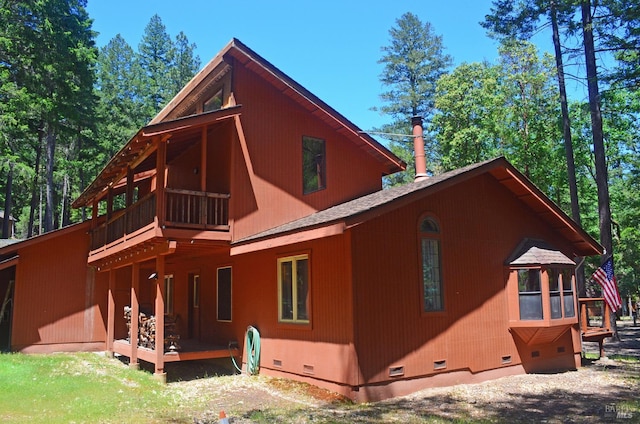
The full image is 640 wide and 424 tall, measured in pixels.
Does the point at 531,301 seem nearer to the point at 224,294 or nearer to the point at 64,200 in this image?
the point at 224,294

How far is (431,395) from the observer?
911 cm

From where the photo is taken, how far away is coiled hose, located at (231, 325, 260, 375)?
447 inches

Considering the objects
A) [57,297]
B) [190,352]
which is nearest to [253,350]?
[190,352]

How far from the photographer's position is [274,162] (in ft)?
41.7

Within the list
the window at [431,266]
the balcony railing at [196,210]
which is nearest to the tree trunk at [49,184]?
the balcony railing at [196,210]

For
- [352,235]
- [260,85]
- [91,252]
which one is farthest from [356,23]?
[91,252]

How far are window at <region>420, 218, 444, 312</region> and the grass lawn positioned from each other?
5.19m

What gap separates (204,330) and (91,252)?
514cm

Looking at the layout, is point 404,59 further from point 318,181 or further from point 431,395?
point 431,395

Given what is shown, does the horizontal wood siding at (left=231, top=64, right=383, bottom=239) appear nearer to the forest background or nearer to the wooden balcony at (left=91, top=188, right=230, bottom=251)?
the wooden balcony at (left=91, top=188, right=230, bottom=251)

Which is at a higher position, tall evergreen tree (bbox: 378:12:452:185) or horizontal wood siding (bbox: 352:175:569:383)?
tall evergreen tree (bbox: 378:12:452:185)

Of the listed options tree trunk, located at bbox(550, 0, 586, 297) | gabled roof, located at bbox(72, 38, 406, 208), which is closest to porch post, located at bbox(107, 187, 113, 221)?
gabled roof, located at bbox(72, 38, 406, 208)

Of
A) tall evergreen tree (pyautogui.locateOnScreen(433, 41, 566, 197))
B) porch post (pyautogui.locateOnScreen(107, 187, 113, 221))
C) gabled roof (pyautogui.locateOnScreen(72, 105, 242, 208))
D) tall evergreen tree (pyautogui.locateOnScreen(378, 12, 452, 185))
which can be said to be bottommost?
porch post (pyautogui.locateOnScreen(107, 187, 113, 221))

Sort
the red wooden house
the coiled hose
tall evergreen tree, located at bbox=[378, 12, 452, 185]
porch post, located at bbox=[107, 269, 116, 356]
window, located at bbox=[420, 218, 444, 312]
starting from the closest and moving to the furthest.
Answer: the red wooden house → window, located at bbox=[420, 218, 444, 312] → the coiled hose → porch post, located at bbox=[107, 269, 116, 356] → tall evergreen tree, located at bbox=[378, 12, 452, 185]
